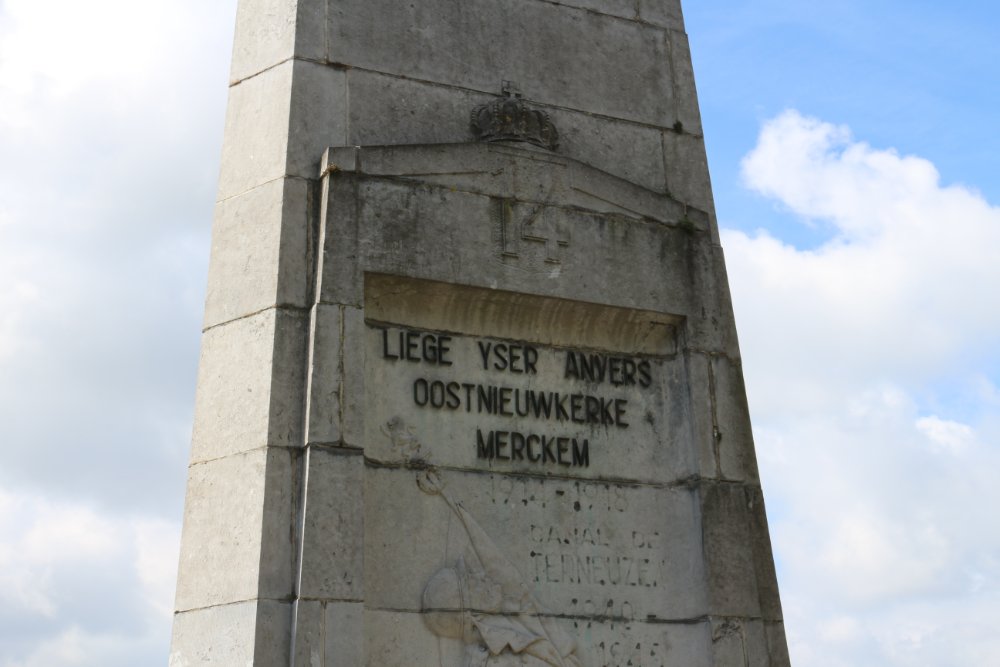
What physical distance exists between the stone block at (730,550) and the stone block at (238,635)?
293cm

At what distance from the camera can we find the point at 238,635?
299 inches

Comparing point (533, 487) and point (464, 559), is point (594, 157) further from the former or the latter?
point (464, 559)

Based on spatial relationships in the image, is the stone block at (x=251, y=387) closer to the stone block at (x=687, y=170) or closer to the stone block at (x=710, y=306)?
the stone block at (x=710, y=306)

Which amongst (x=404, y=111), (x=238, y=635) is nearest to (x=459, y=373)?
(x=404, y=111)

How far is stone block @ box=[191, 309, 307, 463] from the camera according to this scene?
26.1ft

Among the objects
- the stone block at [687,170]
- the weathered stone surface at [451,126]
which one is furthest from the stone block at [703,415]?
the weathered stone surface at [451,126]

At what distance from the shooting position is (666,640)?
8.84 meters

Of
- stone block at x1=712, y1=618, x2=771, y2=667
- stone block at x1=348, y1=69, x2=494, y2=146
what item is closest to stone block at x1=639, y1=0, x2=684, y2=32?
stone block at x1=348, y1=69, x2=494, y2=146

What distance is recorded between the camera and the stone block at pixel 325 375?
7.92 meters

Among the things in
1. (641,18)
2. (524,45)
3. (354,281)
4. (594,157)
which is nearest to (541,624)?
(354,281)

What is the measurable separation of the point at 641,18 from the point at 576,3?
593 millimetres

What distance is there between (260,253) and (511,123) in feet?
6.81

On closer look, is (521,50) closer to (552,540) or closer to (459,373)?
(459,373)

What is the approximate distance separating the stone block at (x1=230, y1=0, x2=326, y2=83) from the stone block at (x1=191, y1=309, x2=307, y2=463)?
6.33 feet
